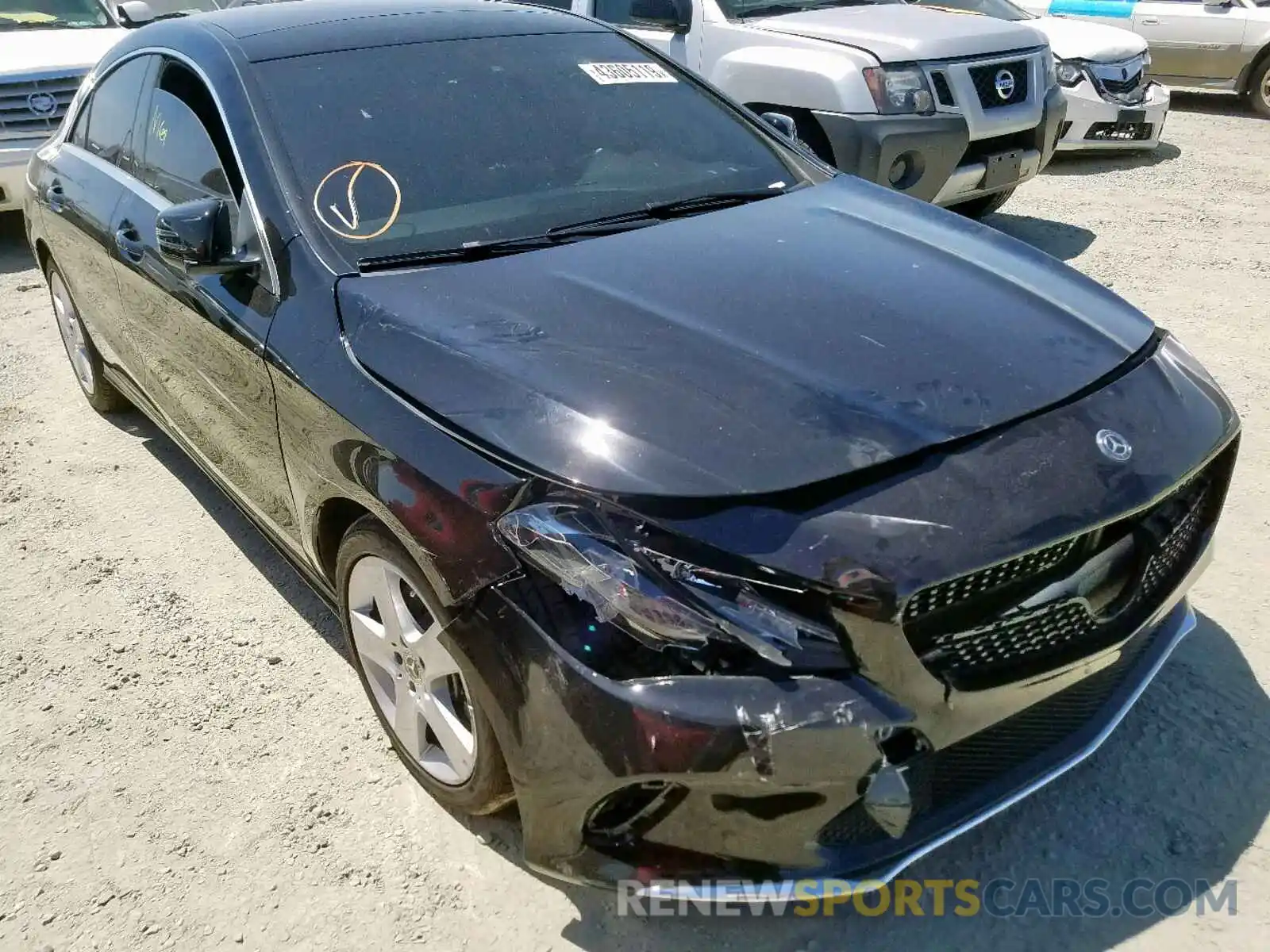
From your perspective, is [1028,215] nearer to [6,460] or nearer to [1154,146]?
[1154,146]

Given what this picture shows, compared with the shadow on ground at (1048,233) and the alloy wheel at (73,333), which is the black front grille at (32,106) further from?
the shadow on ground at (1048,233)

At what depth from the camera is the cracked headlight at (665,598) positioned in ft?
5.97

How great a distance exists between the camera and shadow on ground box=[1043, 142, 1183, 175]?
8297 millimetres

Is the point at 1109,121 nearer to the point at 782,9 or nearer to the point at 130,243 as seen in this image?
the point at 782,9

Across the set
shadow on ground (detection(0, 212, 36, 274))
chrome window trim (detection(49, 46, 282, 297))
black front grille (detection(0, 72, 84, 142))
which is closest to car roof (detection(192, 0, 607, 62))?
chrome window trim (detection(49, 46, 282, 297))

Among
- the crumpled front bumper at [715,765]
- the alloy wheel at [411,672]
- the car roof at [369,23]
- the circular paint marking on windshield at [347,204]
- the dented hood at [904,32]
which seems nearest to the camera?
the crumpled front bumper at [715,765]

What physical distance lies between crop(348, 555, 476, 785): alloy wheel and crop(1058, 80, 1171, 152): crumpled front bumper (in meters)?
7.04

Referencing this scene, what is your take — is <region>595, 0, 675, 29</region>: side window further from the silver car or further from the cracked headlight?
the cracked headlight

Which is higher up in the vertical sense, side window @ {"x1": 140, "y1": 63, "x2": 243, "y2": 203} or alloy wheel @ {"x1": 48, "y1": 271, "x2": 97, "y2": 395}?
side window @ {"x1": 140, "y1": 63, "x2": 243, "y2": 203}

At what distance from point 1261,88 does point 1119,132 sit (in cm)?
325

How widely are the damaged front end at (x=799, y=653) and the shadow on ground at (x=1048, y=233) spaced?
460cm

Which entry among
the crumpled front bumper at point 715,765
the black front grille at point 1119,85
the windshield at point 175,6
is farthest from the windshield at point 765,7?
the windshield at point 175,6

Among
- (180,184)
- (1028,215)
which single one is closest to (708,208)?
(180,184)

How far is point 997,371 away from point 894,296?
37 centimetres
